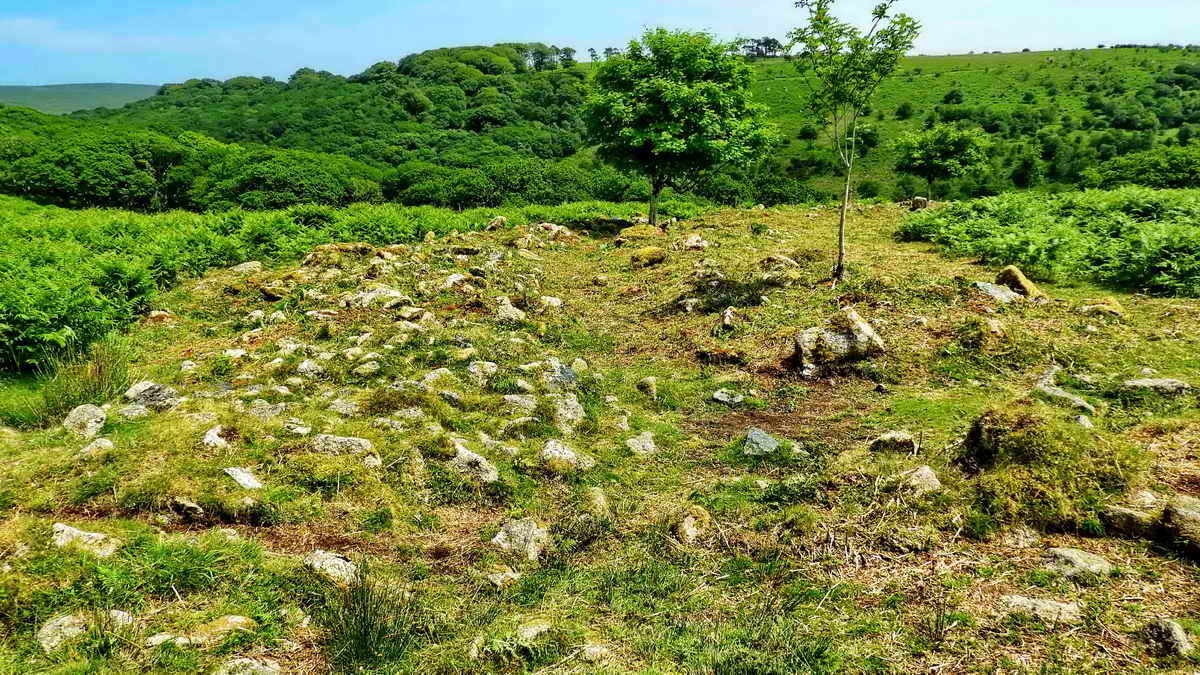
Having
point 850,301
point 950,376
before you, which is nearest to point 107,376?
point 950,376

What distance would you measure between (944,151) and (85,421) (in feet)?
111

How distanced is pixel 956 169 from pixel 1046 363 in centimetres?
2577

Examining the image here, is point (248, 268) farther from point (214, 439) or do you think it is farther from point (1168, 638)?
point (1168, 638)

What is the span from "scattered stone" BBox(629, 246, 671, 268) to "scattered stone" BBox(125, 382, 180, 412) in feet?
35.6

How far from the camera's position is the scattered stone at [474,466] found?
18.0 feet

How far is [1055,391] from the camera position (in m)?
6.31

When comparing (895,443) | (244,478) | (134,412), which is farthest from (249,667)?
(895,443)

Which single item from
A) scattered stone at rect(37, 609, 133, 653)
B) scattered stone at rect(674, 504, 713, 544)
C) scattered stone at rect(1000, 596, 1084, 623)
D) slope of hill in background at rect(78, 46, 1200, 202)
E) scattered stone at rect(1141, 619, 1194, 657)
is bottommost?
scattered stone at rect(674, 504, 713, 544)

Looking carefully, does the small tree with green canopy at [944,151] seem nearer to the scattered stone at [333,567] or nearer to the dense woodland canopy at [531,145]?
the dense woodland canopy at [531,145]

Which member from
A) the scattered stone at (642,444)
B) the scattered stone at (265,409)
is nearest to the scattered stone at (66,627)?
the scattered stone at (265,409)

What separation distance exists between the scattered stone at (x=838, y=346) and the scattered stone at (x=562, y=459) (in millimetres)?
3778

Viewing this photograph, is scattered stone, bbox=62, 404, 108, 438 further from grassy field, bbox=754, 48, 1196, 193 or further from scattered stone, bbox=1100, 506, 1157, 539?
grassy field, bbox=754, 48, 1196, 193

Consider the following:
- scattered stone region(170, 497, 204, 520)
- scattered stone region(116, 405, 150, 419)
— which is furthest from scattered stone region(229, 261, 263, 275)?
scattered stone region(170, 497, 204, 520)

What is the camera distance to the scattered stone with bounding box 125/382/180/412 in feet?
20.7
